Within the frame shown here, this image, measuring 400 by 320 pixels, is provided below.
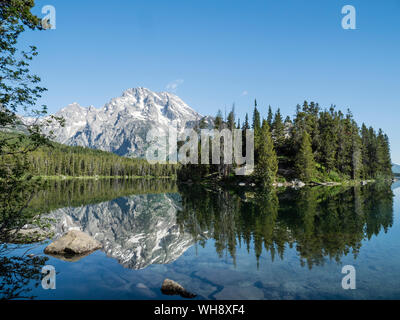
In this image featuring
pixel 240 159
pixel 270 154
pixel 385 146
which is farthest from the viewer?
pixel 385 146

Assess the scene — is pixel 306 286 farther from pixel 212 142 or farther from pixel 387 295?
pixel 212 142

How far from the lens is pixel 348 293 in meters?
10.8

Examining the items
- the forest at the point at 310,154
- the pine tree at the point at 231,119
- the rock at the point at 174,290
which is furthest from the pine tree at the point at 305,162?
the rock at the point at 174,290

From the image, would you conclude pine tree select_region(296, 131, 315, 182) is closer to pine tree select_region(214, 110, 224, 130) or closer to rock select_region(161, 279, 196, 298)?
pine tree select_region(214, 110, 224, 130)

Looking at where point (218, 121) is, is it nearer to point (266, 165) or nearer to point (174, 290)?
point (266, 165)

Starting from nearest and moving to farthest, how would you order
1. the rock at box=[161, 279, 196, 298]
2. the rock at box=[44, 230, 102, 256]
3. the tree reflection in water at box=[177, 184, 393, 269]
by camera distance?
1. the rock at box=[161, 279, 196, 298]
2. the tree reflection in water at box=[177, 184, 393, 269]
3. the rock at box=[44, 230, 102, 256]

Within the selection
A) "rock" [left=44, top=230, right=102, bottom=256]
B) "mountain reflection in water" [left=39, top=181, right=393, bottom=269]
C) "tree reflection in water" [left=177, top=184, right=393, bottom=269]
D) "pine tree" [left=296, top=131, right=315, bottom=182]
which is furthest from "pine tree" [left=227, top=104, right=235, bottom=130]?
"rock" [left=44, top=230, right=102, bottom=256]

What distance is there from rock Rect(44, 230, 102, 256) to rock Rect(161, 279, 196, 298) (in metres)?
9.25

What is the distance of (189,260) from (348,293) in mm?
9211

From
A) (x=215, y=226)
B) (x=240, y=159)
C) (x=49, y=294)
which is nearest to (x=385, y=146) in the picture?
(x=240, y=159)

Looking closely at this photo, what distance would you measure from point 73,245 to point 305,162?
7592 centimetres

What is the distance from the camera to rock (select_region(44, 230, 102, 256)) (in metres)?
17.0

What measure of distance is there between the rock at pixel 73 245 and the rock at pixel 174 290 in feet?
30.3
